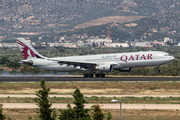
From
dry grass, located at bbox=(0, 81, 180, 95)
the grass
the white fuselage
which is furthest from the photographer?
the white fuselage

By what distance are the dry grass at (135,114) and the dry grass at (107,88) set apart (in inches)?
493

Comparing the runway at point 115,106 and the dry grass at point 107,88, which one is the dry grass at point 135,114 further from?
the dry grass at point 107,88

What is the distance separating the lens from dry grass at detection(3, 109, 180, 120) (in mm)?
A: 30391

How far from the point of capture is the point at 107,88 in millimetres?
48531

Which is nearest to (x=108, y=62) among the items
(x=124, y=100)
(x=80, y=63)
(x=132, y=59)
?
(x=132, y=59)

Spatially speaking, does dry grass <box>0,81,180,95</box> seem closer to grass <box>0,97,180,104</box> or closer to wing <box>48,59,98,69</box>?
grass <box>0,97,180,104</box>

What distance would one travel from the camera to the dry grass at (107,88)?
46.1 meters

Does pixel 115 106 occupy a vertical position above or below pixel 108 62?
below

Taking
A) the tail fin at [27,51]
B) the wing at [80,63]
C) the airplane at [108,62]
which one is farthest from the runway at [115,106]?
the tail fin at [27,51]

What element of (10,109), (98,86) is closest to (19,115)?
(10,109)

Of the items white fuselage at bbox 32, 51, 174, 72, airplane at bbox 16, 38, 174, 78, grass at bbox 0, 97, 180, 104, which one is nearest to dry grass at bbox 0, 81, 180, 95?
grass at bbox 0, 97, 180, 104

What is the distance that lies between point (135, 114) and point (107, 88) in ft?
54.9

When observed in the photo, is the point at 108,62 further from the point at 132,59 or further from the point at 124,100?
the point at 124,100

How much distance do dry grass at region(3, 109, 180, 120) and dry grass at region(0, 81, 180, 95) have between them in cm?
1252
